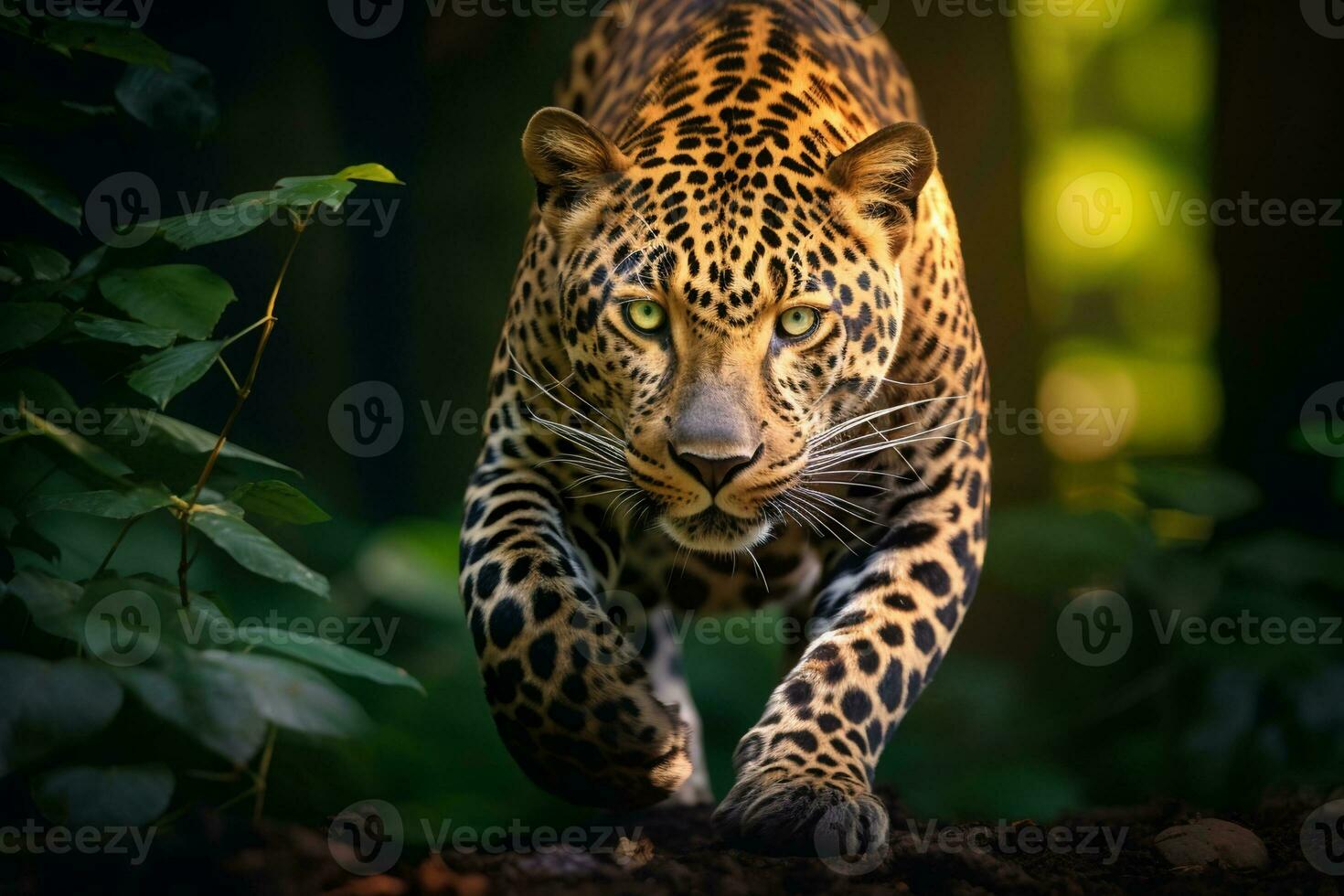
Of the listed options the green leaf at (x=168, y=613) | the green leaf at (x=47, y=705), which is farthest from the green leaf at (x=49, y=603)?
the green leaf at (x=47, y=705)

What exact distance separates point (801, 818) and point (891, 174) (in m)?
2.16

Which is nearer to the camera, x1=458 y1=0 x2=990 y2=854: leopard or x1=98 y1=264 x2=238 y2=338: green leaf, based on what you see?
x1=98 y1=264 x2=238 y2=338: green leaf

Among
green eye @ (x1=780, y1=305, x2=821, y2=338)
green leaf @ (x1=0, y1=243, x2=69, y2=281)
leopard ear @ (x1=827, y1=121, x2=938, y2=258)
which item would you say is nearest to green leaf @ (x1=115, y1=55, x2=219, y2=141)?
green leaf @ (x1=0, y1=243, x2=69, y2=281)

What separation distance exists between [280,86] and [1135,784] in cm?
690

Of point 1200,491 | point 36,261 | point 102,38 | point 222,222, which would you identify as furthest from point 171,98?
point 1200,491

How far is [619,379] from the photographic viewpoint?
4473mm

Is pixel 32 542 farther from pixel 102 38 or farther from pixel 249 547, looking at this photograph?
pixel 102 38

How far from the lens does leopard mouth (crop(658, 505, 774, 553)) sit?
14.2ft

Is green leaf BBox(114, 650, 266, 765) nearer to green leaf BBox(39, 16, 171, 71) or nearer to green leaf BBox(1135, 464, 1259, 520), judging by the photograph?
green leaf BBox(39, 16, 171, 71)

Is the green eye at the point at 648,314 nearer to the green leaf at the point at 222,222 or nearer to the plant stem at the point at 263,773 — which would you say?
the green leaf at the point at 222,222

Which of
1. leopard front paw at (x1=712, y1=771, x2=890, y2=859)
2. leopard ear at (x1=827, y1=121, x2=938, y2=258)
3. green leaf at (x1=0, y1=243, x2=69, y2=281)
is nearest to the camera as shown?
leopard front paw at (x1=712, y1=771, x2=890, y2=859)

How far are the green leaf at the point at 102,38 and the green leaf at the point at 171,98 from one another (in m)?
0.40

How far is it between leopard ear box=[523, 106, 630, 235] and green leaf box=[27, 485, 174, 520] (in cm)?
174

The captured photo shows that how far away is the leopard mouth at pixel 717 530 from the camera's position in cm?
433
